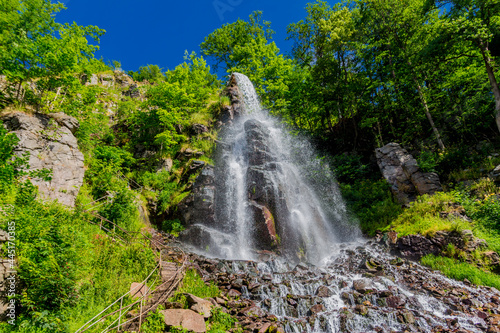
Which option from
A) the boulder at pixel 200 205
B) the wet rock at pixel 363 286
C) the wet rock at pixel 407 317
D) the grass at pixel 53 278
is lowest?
the wet rock at pixel 407 317

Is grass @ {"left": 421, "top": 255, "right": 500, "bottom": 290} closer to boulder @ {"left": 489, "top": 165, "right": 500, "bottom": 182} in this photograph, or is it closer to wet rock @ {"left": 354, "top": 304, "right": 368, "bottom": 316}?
wet rock @ {"left": 354, "top": 304, "right": 368, "bottom": 316}

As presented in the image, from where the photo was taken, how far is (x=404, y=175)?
13.5 metres

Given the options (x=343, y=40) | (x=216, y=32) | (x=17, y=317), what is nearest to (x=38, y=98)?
(x=17, y=317)

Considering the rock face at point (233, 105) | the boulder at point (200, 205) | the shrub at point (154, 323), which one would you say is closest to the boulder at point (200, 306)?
the shrub at point (154, 323)

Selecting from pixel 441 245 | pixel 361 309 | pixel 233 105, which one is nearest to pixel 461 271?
pixel 441 245

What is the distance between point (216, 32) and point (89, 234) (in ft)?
104

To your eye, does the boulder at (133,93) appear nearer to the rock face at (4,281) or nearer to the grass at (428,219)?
the rock face at (4,281)

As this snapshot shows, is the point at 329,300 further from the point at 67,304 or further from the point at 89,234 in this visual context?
the point at 89,234

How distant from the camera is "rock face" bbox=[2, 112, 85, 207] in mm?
8953

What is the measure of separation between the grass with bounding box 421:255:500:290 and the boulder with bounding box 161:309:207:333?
887 cm

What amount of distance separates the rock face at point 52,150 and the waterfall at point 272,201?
263 inches

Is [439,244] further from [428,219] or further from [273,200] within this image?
[273,200]

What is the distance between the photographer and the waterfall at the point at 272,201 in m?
11.9

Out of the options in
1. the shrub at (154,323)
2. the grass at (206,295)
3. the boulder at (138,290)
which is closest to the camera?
the shrub at (154,323)
